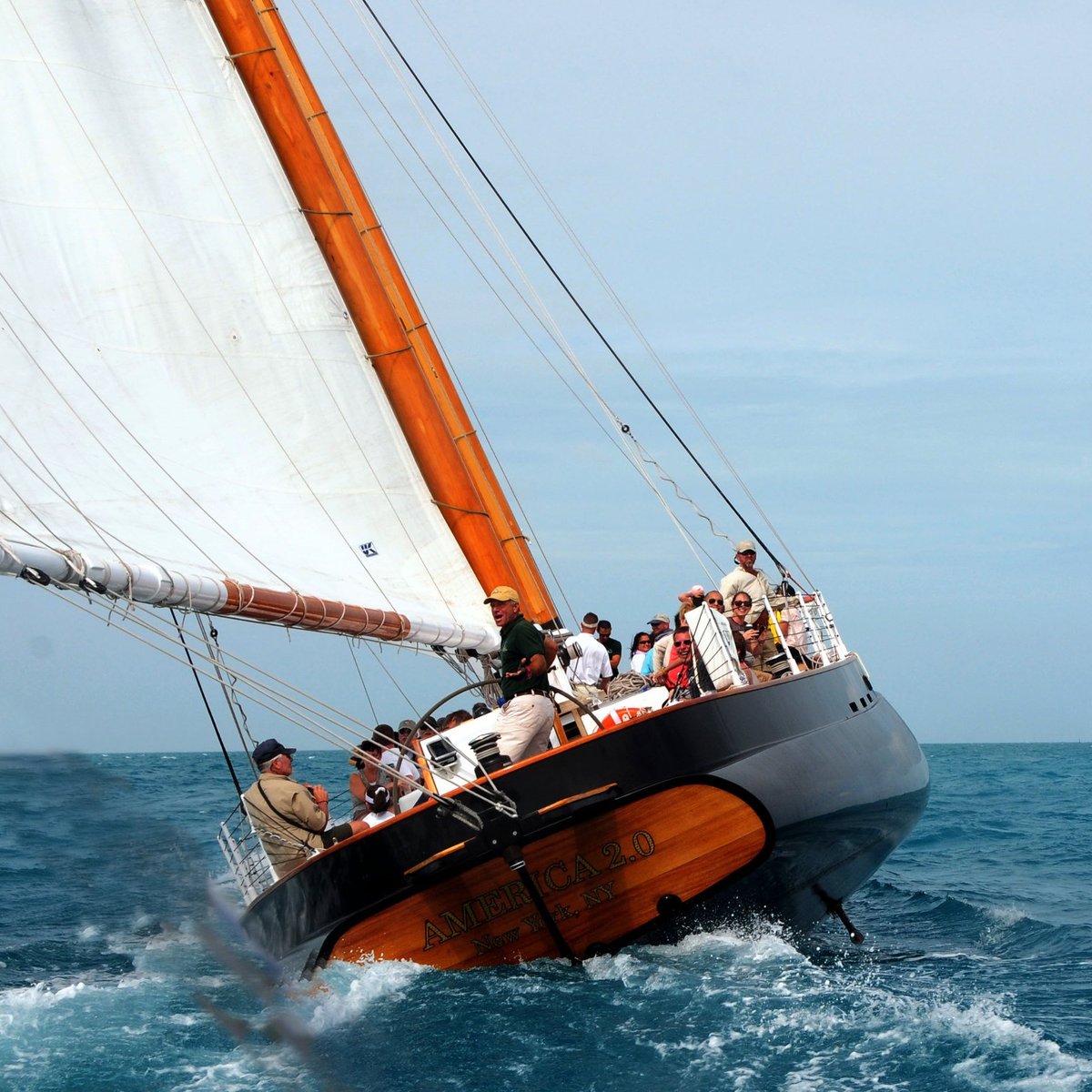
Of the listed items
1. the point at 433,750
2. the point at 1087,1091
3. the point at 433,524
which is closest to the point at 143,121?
the point at 433,524

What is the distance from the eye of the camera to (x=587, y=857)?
8.55 m

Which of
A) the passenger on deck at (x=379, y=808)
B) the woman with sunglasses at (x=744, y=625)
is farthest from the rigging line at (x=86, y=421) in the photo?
the woman with sunglasses at (x=744, y=625)

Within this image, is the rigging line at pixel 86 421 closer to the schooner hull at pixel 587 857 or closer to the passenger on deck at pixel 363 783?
the passenger on deck at pixel 363 783

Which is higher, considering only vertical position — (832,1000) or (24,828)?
(24,828)

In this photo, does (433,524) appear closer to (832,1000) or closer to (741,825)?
(741,825)

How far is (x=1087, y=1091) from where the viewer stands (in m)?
6.93

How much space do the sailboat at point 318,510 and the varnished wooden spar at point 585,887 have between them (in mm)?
18

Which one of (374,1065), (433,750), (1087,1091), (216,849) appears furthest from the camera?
(216,849)

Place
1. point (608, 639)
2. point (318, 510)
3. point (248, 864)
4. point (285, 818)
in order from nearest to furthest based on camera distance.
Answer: point (285, 818), point (318, 510), point (248, 864), point (608, 639)

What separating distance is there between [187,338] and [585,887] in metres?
4.88

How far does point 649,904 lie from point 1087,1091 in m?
2.61

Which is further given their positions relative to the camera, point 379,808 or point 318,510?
point 318,510

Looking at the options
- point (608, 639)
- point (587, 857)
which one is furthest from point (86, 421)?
point (608, 639)

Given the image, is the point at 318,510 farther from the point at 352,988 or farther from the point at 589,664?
the point at 352,988
